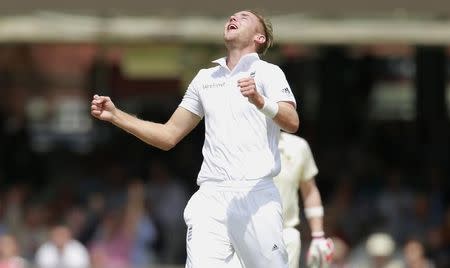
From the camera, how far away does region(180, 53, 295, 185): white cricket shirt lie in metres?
6.75

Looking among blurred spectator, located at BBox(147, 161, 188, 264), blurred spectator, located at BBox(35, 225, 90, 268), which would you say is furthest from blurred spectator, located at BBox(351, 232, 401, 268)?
blurred spectator, located at BBox(35, 225, 90, 268)

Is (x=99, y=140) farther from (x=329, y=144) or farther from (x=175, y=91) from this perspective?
(x=329, y=144)

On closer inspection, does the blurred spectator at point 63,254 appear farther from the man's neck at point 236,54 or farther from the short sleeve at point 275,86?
the short sleeve at point 275,86

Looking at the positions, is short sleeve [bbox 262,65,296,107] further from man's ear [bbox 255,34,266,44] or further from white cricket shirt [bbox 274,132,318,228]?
white cricket shirt [bbox 274,132,318,228]

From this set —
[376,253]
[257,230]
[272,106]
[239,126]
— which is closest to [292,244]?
[257,230]

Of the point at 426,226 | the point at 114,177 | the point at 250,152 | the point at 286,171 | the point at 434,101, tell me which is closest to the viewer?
the point at 250,152

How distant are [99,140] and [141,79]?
985mm

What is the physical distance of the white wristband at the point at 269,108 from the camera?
6.39 m

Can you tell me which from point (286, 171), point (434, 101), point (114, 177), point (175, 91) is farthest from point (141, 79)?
point (286, 171)

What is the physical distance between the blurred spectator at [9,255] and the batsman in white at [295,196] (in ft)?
16.6

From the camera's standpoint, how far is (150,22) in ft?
46.1

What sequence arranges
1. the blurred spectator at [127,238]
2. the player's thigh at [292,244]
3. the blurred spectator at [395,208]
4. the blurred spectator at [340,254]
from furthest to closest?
the blurred spectator at [127,238] → the blurred spectator at [395,208] → the blurred spectator at [340,254] → the player's thigh at [292,244]

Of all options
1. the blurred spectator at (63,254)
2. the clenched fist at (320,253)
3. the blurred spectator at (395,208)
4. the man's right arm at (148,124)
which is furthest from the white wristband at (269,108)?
the blurred spectator at (395,208)

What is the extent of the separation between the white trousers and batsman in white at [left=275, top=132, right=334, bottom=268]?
1.57m
